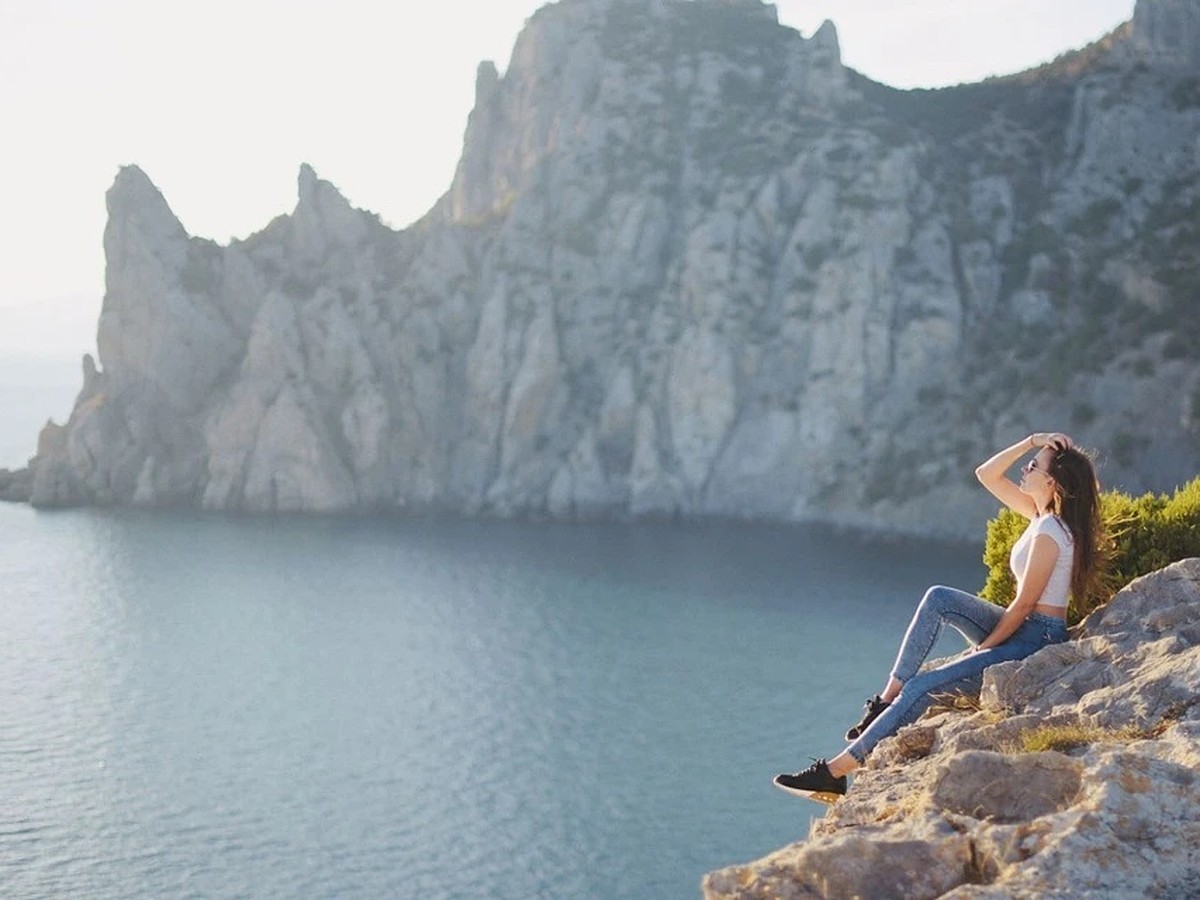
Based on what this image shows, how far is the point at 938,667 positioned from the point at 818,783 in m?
1.74

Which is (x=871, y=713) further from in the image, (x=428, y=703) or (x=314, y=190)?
(x=314, y=190)

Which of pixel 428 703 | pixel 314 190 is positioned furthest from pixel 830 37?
pixel 428 703

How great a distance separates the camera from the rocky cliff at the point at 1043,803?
7.33m

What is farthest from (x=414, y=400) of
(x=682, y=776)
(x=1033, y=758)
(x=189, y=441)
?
(x=1033, y=758)

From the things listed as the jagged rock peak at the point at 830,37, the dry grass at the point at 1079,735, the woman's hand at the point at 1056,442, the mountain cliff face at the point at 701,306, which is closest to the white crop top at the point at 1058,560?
the woman's hand at the point at 1056,442

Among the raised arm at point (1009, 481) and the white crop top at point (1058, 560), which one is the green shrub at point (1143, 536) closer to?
the raised arm at point (1009, 481)

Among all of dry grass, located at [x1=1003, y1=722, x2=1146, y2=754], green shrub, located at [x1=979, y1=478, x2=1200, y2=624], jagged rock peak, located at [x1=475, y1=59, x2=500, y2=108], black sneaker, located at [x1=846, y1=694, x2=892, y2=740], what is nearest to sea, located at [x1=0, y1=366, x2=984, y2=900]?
green shrub, located at [x1=979, y1=478, x2=1200, y2=624]

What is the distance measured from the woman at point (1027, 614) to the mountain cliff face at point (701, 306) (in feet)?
299

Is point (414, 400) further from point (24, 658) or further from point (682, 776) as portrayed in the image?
point (682, 776)

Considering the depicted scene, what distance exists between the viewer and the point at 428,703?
6322cm

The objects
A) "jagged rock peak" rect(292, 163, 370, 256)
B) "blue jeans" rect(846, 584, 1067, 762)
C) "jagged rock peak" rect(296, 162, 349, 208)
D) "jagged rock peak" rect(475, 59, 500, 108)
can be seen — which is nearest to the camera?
"blue jeans" rect(846, 584, 1067, 762)

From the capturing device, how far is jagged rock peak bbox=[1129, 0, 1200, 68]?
11988 cm

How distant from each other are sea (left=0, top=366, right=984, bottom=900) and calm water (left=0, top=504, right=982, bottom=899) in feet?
0.61

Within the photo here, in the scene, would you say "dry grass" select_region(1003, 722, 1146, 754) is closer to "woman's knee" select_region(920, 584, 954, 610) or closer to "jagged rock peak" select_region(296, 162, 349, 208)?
"woman's knee" select_region(920, 584, 954, 610)
